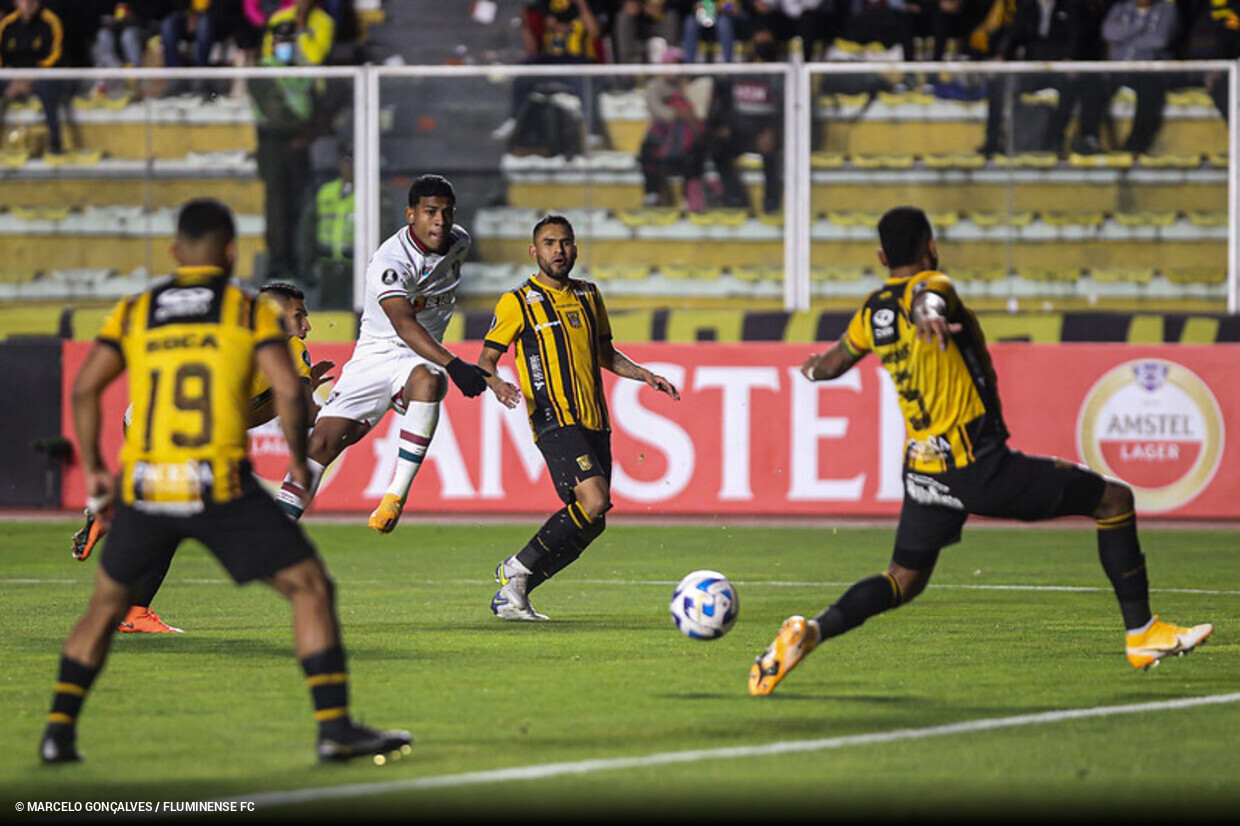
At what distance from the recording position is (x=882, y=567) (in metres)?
13.7

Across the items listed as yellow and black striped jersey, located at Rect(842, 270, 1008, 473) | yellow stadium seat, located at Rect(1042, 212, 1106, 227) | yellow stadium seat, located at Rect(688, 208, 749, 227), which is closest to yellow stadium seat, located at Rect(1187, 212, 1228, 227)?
yellow stadium seat, located at Rect(1042, 212, 1106, 227)

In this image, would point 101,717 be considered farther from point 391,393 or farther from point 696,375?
point 696,375

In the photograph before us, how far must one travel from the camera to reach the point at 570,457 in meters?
10.5

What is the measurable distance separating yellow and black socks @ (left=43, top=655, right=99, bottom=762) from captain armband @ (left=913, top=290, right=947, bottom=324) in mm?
3318

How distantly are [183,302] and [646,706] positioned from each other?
2427 mm

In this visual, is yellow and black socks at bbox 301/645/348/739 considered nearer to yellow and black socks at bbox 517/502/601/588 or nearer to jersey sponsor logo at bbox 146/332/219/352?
jersey sponsor logo at bbox 146/332/219/352

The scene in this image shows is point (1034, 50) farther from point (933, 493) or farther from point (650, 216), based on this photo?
point (933, 493)

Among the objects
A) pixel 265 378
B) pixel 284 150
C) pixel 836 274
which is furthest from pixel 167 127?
pixel 265 378

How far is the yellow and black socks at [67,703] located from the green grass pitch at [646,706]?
12cm

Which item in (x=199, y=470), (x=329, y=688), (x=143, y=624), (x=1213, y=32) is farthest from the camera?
(x=1213, y=32)

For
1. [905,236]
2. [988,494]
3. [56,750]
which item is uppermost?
[905,236]

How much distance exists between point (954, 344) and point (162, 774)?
3.54 meters

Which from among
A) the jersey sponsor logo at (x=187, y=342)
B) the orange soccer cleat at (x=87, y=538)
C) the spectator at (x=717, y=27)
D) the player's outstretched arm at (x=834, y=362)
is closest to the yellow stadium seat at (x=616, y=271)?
the spectator at (x=717, y=27)

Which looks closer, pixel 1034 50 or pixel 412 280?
pixel 412 280
